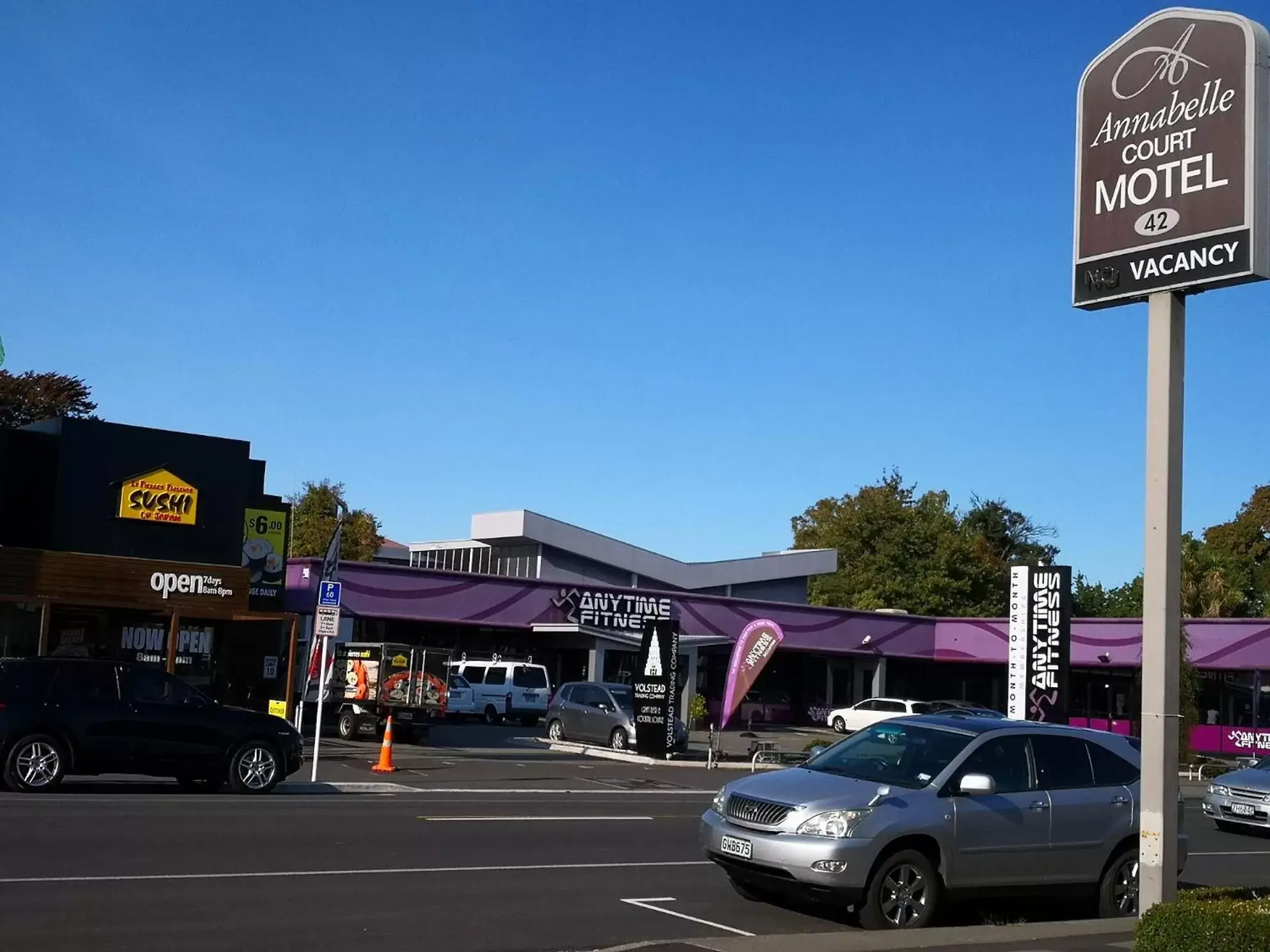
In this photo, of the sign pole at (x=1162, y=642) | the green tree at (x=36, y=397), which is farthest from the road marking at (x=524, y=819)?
the green tree at (x=36, y=397)

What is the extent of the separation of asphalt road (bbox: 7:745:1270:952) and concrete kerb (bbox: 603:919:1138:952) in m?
0.32

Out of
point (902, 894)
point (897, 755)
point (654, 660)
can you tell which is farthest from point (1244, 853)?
point (654, 660)

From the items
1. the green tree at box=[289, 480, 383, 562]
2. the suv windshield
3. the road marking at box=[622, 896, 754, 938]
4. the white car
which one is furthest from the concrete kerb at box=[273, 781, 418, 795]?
the green tree at box=[289, 480, 383, 562]

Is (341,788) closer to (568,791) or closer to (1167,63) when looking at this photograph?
(568,791)

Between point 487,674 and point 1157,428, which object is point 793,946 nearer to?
point 1157,428

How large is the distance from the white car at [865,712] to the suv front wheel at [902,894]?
3802cm

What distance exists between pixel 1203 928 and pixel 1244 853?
1271cm

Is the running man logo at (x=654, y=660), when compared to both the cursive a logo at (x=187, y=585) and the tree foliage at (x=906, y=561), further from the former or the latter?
the tree foliage at (x=906, y=561)

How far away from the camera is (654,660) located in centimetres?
3278

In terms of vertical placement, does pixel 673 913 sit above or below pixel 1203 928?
below

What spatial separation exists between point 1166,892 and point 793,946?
2451mm

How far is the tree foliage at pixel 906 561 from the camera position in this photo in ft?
234

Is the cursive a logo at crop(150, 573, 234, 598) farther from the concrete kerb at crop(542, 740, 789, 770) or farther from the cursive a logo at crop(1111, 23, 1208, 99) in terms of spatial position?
the cursive a logo at crop(1111, 23, 1208, 99)

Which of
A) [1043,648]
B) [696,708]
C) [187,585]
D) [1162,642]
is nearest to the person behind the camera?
[1162,642]
